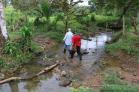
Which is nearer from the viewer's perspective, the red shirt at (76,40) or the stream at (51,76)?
the stream at (51,76)

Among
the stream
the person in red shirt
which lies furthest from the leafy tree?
the person in red shirt

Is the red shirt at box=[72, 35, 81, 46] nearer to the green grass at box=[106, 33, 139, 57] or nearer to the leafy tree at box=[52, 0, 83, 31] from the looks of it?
the green grass at box=[106, 33, 139, 57]

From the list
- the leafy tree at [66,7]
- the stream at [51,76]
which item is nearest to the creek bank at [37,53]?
the stream at [51,76]

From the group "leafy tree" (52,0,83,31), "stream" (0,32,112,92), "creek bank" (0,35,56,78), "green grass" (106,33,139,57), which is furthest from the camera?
"leafy tree" (52,0,83,31)

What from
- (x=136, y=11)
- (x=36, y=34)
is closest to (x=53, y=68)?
(x=36, y=34)

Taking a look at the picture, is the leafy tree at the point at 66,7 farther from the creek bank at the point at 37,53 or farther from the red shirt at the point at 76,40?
the red shirt at the point at 76,40

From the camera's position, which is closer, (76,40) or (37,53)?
(76,40)

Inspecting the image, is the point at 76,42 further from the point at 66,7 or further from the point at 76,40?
the point at 66,7

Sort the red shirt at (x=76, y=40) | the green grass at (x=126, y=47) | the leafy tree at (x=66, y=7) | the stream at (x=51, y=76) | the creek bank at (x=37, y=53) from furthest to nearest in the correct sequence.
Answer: the leafy tree at (x=66, y=7)
the green grass at (x=126, y=47)
the red shirt at (x=76, y=40)
the creek bank at (x=37, y=53)
the stream at (x=51, y=76)

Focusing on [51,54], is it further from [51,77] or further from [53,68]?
[51,77]

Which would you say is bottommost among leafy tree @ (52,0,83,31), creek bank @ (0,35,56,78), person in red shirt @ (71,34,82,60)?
creek bank @ (0,35,56,78)

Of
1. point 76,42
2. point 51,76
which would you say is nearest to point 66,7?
point 76,42

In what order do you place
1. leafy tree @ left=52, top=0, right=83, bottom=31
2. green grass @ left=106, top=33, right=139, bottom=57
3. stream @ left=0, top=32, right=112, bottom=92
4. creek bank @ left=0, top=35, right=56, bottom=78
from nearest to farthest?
stream @ left=0, top=32, right=112, bottom=92 → creek bank @ left=0, top=35, right=56, bottom=78 → green grass @ left=106, top=33, right=139, bottom=57 → leafy tree @ left=52, top=0, right=83, bottom=31

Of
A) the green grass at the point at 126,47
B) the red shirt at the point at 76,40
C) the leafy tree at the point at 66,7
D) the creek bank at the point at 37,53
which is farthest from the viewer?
the leafy tree at the point at 66,7
